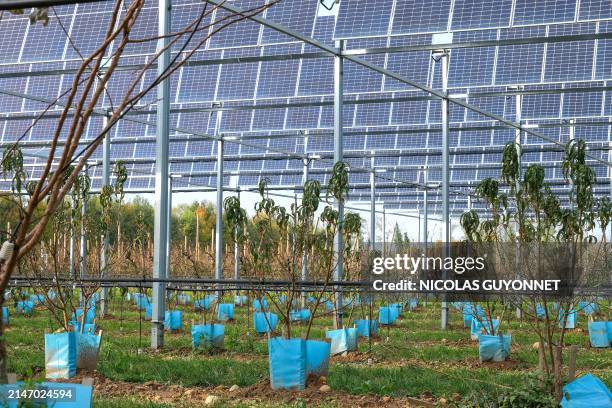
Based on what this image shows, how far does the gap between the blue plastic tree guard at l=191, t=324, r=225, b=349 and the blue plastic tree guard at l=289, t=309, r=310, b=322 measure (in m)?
4.38

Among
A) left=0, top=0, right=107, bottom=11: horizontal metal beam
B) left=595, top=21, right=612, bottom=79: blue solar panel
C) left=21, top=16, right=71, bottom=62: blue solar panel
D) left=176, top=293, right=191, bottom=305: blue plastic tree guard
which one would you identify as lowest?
left=176, top=293, right=191, bottom=305: blue plastic tree guard

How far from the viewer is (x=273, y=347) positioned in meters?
8.96

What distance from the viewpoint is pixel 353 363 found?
11.6 metres

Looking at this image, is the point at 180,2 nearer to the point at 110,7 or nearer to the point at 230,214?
the point at 110,7

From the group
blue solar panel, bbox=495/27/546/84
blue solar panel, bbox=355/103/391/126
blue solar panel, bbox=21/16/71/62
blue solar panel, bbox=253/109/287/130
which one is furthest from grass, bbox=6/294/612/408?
blue solar panel, bbox=253/109/287/130

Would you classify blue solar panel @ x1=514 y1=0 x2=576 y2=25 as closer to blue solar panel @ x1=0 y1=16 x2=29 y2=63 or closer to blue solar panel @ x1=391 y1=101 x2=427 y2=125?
blue solar panel @ x1=391 y1=101 x2=427 y2=125

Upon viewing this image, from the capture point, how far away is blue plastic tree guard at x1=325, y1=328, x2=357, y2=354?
12.5 metres

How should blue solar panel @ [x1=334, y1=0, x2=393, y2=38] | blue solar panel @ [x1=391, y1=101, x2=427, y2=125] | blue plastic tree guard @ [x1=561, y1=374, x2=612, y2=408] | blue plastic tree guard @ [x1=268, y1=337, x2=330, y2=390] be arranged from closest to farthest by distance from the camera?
blue plastic tree guard @ [x1=561, y1=374, x2=612, y2=408], blue plastic tree guard @ [x1=268, y1=337, x2=330, y2=390], blue solar panel @ [x1=334, y1=0, x2=393, y2=38], blue solar panel @ [x1=391, y1=101, x2=427, y2=125]

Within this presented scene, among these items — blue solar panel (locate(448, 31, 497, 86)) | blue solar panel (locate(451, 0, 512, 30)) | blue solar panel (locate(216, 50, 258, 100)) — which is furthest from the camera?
blue solar panel (locate(216, 50, 258, 100))

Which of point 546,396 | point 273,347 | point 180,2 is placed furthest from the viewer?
point 180,2

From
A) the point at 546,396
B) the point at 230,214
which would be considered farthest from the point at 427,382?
the point at 230,214

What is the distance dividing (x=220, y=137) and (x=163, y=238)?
9.77m

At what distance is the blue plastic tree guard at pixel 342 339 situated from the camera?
12469 mm

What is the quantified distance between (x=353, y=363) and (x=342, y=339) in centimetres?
88
